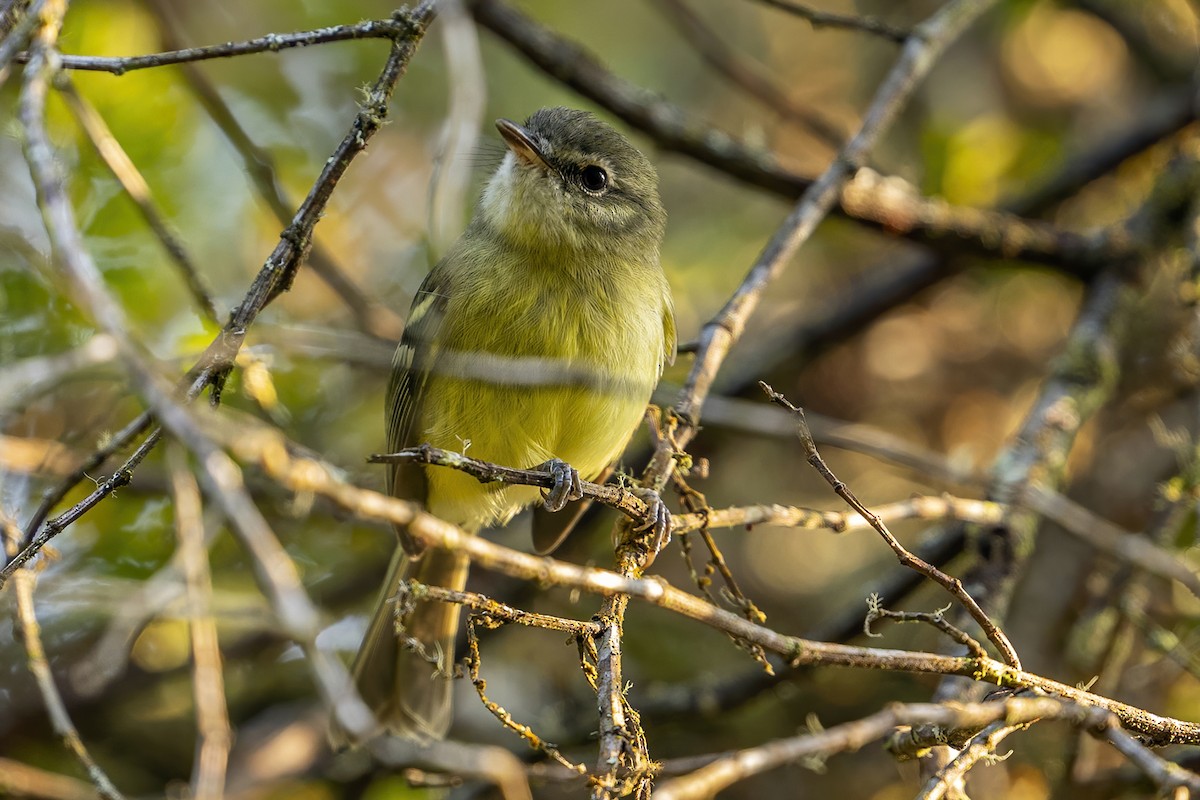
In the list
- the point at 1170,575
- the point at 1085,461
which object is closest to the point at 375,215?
the point at 1085,461

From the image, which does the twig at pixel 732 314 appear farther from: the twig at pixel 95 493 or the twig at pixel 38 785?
the twig at pixel 38 785

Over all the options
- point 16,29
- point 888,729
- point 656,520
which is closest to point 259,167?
point 16,29

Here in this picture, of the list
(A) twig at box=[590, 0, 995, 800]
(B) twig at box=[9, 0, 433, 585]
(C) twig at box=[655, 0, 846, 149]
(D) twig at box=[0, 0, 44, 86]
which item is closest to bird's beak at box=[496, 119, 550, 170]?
(A) twig at box=[590, 0, 995, 800]

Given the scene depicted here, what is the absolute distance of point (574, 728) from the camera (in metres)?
4.26

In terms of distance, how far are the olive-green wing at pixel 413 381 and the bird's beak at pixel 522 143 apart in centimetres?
53

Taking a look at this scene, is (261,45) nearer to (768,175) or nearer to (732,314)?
(732,314)

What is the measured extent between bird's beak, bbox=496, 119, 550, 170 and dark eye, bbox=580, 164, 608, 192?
0.15m

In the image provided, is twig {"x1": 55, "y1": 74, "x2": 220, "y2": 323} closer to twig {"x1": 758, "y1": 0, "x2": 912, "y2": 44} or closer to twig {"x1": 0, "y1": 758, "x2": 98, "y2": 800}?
twig {"x1": 0, "y1": 758, "x2": 98, "y2": 800}

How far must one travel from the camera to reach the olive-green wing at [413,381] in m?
3.71

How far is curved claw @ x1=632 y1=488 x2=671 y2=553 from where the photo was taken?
2.56 metres

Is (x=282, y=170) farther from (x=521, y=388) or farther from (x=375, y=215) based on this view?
(x=521, y=388)

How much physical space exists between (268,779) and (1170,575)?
3.38 metres

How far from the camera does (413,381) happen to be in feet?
12.5

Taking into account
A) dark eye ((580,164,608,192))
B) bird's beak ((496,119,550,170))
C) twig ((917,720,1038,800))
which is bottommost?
twig ((917,720,1038,800))
